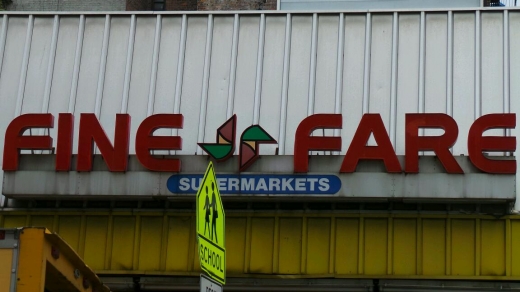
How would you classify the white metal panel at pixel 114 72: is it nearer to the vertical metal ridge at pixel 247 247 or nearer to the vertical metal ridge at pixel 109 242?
the vertical metal ridge at pixel 109 242

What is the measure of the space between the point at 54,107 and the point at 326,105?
4.92m

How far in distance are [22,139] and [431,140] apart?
6808 mm

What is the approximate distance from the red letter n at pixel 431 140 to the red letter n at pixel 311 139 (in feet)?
3.73

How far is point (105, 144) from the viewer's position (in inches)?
718

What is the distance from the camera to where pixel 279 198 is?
1783cm

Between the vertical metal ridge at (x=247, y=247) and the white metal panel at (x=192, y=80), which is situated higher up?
the white metal panel at (x=192, y=80)

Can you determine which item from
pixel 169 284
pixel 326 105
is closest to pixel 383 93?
pixel 326 105

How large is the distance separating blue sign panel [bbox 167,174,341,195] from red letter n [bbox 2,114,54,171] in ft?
8.11

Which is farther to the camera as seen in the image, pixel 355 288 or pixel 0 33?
pixel 0 33

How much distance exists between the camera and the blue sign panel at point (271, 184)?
58.1ft

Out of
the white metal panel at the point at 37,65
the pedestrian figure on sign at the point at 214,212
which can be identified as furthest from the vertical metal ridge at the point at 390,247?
the pedestrian figure on sign at the point at 214,212

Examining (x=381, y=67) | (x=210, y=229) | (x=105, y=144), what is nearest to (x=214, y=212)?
(x=210, y=229)

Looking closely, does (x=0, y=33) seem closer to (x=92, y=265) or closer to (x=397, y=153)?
(x=92, y=265)

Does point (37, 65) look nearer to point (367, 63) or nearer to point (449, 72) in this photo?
point (367, 63)
